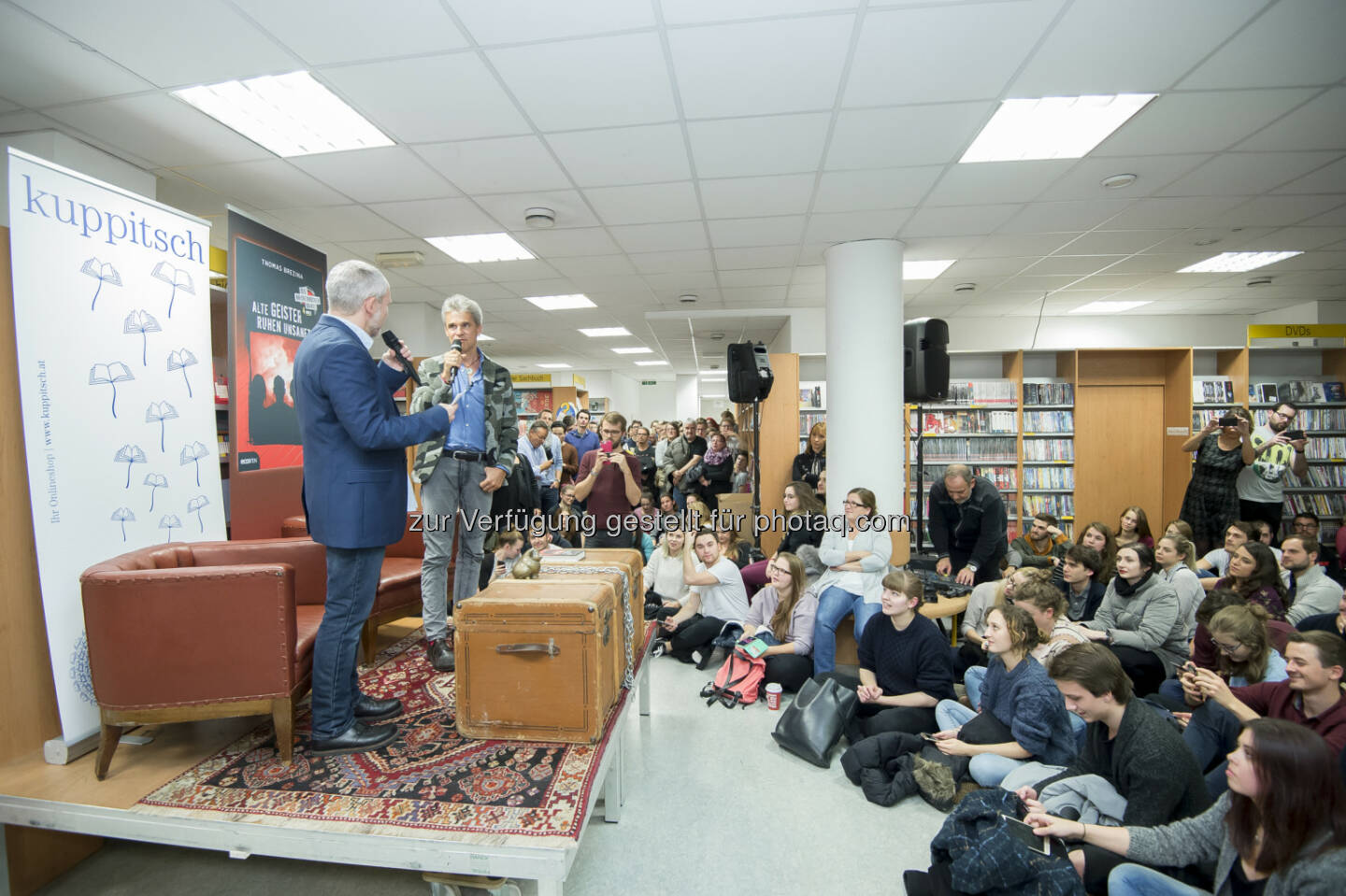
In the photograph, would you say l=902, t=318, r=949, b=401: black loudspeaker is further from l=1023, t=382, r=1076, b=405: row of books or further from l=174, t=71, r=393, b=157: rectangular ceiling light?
l=174, t=71, r=393, b=157: rectangular ceiling light

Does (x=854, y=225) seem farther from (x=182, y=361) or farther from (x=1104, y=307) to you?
(x=1104, y=307)

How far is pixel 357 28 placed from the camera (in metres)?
2.33

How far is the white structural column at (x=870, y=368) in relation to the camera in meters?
4.92

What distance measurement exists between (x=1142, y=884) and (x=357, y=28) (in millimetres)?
3923

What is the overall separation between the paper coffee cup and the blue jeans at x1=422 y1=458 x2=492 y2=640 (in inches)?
70.0

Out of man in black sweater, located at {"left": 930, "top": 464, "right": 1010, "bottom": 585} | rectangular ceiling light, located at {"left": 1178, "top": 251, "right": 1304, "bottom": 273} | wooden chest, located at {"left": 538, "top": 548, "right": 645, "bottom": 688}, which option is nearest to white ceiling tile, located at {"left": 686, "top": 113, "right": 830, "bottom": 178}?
wooden chest, located at {"left": 538, "top": 548, "right": 645, "bottom": 688}

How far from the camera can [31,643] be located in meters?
2.05

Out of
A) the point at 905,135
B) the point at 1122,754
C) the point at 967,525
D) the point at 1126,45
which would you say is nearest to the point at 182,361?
the point at 905,135

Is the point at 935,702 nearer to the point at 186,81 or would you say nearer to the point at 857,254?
the point at 857,254

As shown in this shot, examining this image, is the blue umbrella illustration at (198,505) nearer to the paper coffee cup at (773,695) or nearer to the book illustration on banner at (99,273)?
the book illustration on banner at (99,273)

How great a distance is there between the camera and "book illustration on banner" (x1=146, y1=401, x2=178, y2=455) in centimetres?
245

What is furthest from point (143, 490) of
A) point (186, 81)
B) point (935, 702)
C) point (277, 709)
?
point (935, 702)

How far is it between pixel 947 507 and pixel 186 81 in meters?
5.15

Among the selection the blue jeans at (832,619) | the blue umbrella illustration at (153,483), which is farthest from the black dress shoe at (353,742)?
the blue jeans at (832,619)
